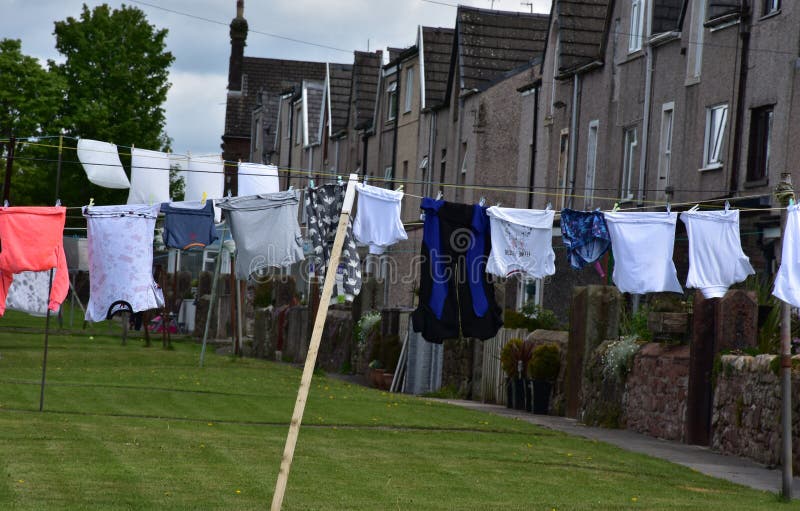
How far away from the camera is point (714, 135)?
87.6 feet

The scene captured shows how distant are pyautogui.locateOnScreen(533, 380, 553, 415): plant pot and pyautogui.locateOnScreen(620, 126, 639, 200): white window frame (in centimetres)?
682

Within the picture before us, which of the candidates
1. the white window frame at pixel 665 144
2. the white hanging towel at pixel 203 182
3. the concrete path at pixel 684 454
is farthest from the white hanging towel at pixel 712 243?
the white hanging towel at pixel 203 182

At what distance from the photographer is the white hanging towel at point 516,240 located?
1767 centimetres

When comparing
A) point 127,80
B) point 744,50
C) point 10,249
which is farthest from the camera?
point 127,80

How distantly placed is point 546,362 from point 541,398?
0.70 m

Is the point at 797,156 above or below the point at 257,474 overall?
above

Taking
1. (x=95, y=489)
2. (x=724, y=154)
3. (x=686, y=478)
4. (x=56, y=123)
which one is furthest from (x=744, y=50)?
(x=56, y=123)

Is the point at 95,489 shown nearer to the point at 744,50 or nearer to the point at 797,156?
the point at 797,156

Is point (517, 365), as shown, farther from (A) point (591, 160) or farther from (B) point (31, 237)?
(B) point (31, 237)

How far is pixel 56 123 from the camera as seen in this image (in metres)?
58.1

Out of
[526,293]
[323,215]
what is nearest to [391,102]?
[526,293]

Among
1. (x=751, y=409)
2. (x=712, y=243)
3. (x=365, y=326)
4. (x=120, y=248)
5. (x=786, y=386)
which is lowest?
(x=365, y=326)

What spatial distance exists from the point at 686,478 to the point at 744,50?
42.9 feet

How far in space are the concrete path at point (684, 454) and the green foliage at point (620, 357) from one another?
3.00ft
